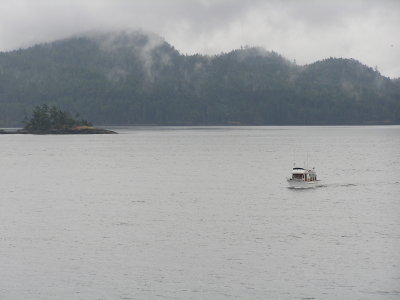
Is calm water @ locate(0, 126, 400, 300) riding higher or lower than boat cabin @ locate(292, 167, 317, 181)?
lower

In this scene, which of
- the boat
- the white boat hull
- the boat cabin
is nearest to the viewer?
the white boat hull

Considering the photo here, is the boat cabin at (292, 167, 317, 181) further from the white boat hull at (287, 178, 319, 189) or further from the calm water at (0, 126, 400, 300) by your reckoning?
the calm water at (0, 126, 400, 300)

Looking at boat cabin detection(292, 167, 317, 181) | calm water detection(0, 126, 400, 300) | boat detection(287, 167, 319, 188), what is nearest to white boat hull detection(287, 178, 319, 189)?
boat detection(287, 167, 319, 188)

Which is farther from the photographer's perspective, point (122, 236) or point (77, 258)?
point (122, 236)

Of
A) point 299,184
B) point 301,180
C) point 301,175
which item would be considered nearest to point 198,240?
point 299,184

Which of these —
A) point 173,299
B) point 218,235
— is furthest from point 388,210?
point 173,299

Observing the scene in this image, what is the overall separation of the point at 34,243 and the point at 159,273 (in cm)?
1778

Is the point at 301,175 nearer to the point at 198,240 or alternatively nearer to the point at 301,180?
A: the point at 301,180

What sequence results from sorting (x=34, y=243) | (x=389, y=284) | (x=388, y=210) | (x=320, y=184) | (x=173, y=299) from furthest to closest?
(x=320, y=184), (x=388, y=210), (x=34, y=243), (x=389, y=284), (x=173, y=299)

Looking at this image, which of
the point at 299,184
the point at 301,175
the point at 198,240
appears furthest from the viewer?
the point at 301,175

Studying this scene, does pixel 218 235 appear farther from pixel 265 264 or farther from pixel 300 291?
pixel 300 291

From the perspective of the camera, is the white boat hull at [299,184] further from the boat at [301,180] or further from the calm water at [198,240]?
the calm water at [198,240]

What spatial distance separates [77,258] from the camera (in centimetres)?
6100

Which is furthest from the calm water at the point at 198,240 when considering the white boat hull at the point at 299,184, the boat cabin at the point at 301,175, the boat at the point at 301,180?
the boat cabin at the point at 301,175
